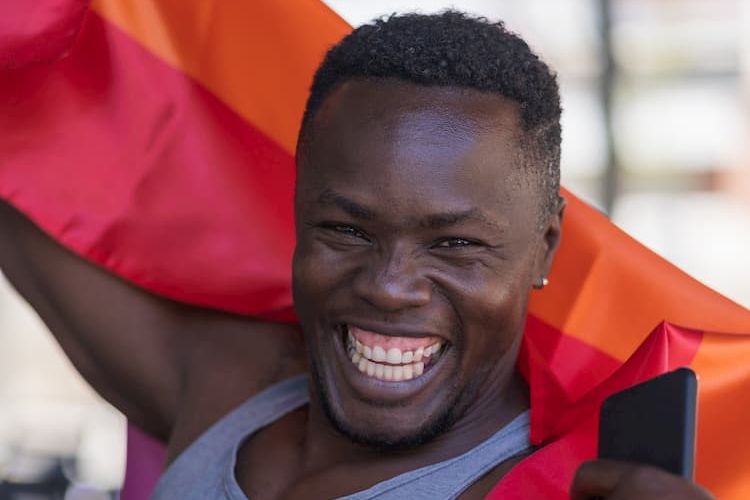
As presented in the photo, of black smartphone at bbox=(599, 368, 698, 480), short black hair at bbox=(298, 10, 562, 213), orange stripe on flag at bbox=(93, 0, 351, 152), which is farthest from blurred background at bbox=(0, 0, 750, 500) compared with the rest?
black smartphone at bbox=(599, 368, 698, 480)

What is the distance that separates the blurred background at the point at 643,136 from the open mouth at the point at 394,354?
3.42 metres

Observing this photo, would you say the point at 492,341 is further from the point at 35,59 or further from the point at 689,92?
the point at 689,92

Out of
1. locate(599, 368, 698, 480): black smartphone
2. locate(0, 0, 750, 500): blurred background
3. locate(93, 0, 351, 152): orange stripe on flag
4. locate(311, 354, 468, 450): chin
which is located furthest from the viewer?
locate(0, 0, 750, 500): blurred background

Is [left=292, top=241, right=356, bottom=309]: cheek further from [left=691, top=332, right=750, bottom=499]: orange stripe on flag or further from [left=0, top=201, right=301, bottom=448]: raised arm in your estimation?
[left=691, top=332, right=750, bottom=499]: orange stripe on flag

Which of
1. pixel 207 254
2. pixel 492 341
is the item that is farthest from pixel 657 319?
pixel 207 254

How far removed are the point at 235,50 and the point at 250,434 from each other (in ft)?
2.46

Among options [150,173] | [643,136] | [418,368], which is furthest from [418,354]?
[643,136]

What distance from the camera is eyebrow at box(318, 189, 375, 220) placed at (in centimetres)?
202

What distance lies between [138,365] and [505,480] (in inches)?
32.7

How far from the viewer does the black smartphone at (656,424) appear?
146 cm

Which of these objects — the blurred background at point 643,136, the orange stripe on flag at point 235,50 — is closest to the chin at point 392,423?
the orange stripe on flag at point 235,50

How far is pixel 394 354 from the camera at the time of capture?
207cm

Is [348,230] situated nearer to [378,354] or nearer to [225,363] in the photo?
[378,354]

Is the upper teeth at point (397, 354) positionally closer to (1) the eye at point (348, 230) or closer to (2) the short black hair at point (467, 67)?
(1) the eye at point (348, 230)
